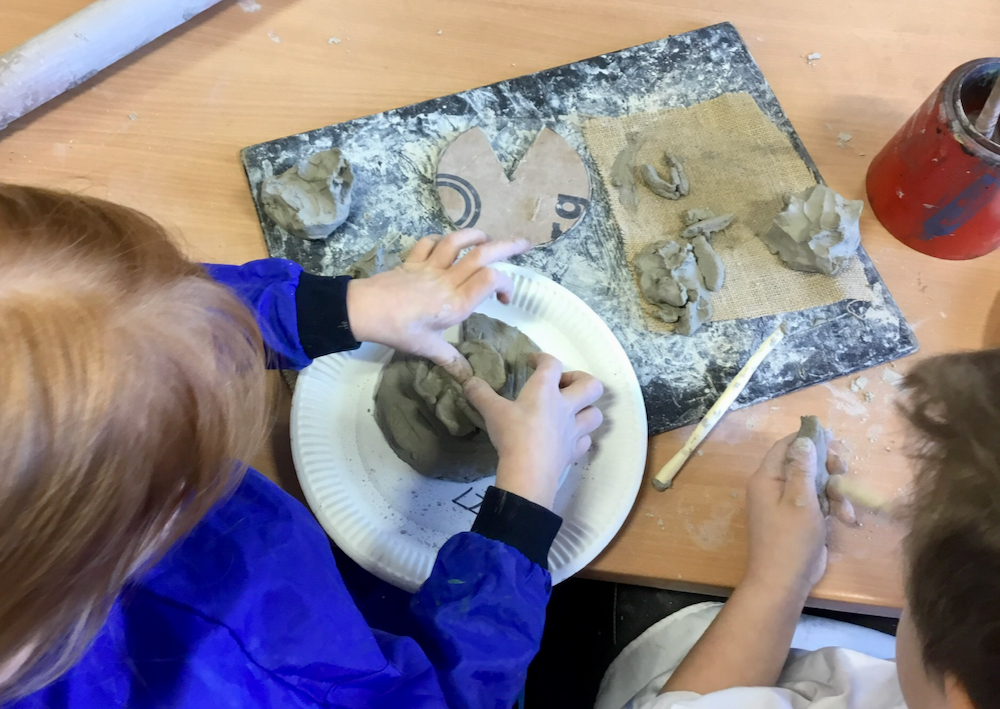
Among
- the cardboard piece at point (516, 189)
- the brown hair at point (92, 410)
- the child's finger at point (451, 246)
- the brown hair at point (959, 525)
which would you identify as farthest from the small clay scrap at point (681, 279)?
the brown hair at point (92, 410)

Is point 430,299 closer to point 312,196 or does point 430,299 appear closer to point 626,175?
point 312,196

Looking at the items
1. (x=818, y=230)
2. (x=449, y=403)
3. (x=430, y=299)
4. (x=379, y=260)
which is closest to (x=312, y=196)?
(x=379, y=260)

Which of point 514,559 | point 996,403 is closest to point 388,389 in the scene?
point 514,559

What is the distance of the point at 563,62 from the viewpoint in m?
0.98

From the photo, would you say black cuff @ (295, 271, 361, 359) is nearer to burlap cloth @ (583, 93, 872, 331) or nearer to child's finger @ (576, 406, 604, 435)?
child's finger @ (576, 406, 604, 435)

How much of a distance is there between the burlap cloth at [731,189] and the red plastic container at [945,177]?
92 mm

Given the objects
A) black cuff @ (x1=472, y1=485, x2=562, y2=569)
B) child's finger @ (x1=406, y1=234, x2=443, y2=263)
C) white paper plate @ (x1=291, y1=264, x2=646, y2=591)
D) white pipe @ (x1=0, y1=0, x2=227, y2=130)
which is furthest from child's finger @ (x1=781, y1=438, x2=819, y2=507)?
white pipe @ (x1=0, y1=0, x2=227, y2=130)

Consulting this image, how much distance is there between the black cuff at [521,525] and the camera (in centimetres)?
64

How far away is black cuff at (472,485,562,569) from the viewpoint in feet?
2.11

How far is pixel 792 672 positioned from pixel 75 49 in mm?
→ 1219

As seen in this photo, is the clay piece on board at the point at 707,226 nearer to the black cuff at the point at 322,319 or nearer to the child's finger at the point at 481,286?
the child's finger at the point at 481,286

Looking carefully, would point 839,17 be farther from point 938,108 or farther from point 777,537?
point 777,537

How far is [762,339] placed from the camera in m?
0.82

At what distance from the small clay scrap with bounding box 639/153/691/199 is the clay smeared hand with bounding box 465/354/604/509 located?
0.34 metres
